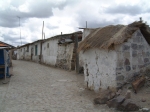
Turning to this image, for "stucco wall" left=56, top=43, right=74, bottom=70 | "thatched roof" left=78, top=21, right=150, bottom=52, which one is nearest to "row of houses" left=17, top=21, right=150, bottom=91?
"thatched roof" left=78, top=21, right=150, bottom=52

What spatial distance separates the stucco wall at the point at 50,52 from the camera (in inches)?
769

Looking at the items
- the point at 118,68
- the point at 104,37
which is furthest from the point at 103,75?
the point at 104,37

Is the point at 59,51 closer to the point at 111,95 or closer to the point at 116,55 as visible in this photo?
→ the point at 116,55

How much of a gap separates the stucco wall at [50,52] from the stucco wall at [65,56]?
3.45 ft

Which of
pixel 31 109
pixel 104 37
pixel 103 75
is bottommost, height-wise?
pixel 31 109

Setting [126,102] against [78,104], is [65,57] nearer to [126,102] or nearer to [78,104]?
[78,104]

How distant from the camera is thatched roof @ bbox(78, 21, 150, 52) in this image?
6336 millimetres

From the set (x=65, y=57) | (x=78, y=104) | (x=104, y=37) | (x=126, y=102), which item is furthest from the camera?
(x=65, y=57)

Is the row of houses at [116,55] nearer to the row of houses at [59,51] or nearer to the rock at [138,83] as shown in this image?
the rock at [138,83]

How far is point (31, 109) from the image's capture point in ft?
19.2

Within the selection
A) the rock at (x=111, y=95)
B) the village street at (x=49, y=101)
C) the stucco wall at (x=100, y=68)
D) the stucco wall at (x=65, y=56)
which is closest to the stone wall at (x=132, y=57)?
the stucco wall at (x=100, y=68)

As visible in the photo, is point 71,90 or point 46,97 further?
point 71,90

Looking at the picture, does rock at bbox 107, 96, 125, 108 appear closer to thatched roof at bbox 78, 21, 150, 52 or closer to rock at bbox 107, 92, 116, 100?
rock at bbox 107, 92, 116, 100

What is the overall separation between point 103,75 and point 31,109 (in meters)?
2.84
